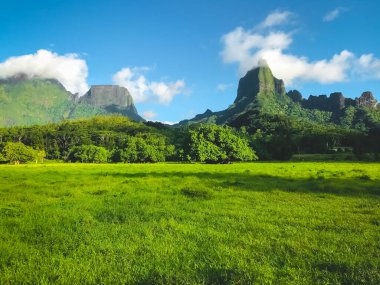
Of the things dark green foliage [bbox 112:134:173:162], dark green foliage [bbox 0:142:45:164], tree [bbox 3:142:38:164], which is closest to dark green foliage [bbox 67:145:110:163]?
dark green foliage [bbox 112:134:173:162]

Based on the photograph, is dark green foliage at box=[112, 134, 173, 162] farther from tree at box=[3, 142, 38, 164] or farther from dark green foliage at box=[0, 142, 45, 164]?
tree at box=[3, 142, 38, 164]

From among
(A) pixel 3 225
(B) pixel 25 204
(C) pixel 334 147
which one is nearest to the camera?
(A) pixel 3 225

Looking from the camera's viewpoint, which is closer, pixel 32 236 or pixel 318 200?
pixel 32 236

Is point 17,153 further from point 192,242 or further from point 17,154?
point 192,242

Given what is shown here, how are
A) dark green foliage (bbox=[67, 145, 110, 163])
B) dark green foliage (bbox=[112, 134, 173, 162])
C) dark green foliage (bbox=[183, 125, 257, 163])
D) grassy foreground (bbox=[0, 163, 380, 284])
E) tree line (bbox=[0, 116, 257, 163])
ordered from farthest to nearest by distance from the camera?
1. dark green foliage (bbox=[67, 145, 110, 163])
2. dark green foliage (bbox=[112, 134, 173, 162])
3. tree line (bbox=[0, 116, 257, 163])
4. dark green foliage (bbox=[183, 125, 257, 163])
5. grassy foreground (bbox=[0, 163, 380, 284])

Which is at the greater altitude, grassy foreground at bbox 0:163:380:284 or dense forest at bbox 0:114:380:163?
dense forest at bbox 0:114:380:163

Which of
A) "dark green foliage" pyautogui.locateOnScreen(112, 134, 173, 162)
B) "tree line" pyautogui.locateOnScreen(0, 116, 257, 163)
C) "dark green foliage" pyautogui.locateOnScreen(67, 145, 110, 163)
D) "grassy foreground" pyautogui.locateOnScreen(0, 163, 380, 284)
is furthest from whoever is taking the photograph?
"dark green foliage" pyautogui.locateOnScreen(67, 145, 110, 163)

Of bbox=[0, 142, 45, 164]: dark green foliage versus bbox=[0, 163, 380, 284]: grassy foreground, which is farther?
bbox=[0, 142, 45, 164]: dark green foliage

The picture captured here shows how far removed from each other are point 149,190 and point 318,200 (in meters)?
12.4

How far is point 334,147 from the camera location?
15200cm

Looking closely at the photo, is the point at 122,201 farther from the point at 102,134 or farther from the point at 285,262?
the point at 102,134

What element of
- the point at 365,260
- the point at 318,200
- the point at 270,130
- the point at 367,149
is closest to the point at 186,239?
the point at 365,260

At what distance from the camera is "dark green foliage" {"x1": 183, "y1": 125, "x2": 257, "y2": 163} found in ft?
334

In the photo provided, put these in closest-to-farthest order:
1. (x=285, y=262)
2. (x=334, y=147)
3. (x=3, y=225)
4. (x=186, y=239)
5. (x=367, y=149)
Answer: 1. (x=285, y=262)
2. (x=186, y=239)
3. (x=3, y=225)
4. (x=367, y=149)
5. (x=334, y=147)
